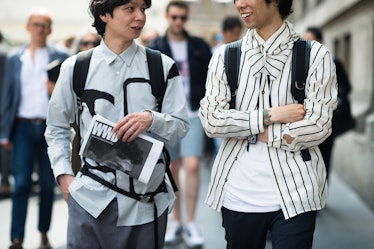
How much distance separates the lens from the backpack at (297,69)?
3.24m

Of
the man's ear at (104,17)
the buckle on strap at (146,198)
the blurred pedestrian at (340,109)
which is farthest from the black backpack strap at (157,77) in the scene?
the blurred pedestrian at (340,109)

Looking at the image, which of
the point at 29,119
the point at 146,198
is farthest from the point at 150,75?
the point at 29,119

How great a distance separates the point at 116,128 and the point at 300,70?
925 mm

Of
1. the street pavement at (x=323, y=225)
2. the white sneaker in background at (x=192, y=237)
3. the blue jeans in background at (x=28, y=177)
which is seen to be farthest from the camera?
the street pavement at (x=323, y=225)

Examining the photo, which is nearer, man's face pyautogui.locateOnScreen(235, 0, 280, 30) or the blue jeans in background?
man's face pyautogui.locateOnScreen(235, 0, 280, 30)

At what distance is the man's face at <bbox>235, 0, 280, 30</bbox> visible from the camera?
3225 mm

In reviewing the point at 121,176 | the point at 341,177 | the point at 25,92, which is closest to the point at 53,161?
the point at 121,176

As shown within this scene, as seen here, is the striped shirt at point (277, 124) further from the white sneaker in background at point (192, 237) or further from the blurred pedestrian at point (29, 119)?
the blurred pedestrian at point (29, 119)

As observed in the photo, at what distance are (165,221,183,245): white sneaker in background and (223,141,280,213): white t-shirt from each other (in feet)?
8.88

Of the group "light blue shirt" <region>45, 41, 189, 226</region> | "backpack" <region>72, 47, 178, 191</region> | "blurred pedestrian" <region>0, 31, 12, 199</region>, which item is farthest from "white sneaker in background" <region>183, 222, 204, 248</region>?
"blurred pedestrian" <region>0, 31, 12, 199</region>

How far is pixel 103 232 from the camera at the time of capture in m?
3.27

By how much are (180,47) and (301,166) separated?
3158 mm

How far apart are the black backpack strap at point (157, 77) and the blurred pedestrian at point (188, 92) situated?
262 cm

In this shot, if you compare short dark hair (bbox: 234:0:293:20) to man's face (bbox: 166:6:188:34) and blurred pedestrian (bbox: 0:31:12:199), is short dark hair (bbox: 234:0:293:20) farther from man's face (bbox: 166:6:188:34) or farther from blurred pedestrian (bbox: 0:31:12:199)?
blurred pedestrian (bbox: 0:31:12:199)
